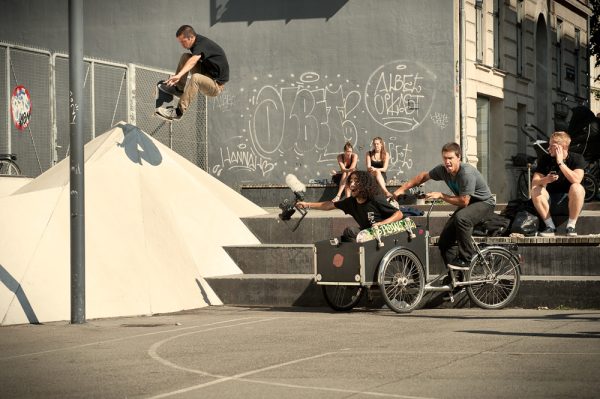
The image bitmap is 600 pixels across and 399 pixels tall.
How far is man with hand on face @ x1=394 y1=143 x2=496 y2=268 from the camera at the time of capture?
13297 mm

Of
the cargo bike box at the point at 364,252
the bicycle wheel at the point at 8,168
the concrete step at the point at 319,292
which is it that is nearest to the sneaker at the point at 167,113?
the concrete step at the point at 319,292

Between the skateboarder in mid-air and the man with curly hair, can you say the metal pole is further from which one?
the skateboarder in mid-air

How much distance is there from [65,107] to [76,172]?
11.0 metres

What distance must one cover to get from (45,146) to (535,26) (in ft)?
56.6

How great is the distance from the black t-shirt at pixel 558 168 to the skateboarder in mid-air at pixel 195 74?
444 centimetres

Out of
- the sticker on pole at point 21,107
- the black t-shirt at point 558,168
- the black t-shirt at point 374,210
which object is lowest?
the black t-shirt at point 374,210

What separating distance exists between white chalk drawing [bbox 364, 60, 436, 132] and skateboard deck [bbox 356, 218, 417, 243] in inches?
457

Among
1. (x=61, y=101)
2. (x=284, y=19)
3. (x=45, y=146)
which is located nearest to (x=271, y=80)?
(x=284, y=19)

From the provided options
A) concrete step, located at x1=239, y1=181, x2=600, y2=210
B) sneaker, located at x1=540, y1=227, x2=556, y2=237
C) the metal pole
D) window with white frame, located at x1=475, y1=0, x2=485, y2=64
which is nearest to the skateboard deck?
sneaker, located at x1=540, y1=227, x2=556, y2=237

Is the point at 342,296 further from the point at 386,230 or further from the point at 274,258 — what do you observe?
the point at 274,258

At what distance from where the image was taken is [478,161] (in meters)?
27.5

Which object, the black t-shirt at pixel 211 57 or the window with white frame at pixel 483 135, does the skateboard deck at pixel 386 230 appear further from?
the window with white frame at pixel 483 135

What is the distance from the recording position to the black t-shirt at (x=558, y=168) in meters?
14.4

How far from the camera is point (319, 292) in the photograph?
14.6 meters
